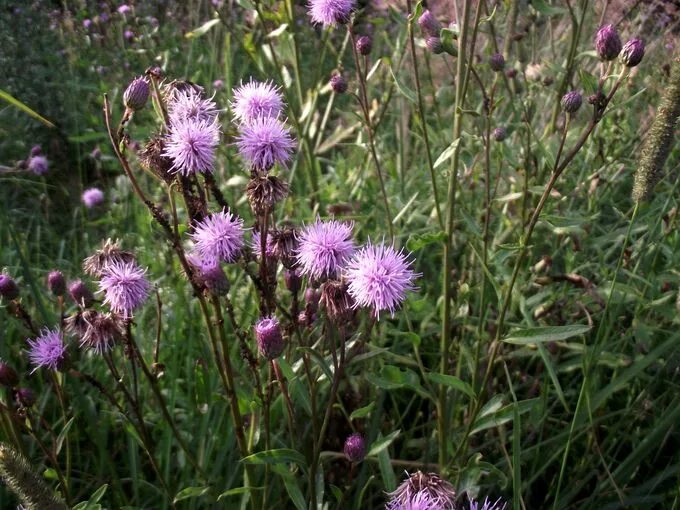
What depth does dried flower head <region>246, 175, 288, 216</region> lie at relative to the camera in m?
1.25

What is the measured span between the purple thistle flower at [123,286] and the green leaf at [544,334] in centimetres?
80

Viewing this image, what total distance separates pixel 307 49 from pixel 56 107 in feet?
7.09

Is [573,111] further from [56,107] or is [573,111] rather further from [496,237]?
[56,107]

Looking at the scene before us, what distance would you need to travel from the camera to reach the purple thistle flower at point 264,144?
4.28 feet

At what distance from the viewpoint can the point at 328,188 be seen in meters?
2.88

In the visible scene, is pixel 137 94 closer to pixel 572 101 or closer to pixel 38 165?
pixel 572 101

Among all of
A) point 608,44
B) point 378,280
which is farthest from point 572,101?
point 378,280

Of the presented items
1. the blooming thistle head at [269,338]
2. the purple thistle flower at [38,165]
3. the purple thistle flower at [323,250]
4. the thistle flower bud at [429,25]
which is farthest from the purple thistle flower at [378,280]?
the purple thistle flower at [38,165]

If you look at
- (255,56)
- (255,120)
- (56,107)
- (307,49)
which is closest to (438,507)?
(255,120)

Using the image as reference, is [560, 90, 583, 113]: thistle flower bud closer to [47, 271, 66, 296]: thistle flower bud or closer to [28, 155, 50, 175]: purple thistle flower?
[47, 271, 66, 296]: thistle flower bud

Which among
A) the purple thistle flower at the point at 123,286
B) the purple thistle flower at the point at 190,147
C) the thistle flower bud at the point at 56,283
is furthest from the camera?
the thistle flower bud at the point at 56,283

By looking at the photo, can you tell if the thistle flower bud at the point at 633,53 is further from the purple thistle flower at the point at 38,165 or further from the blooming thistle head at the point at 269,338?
the purple thistle flower at the point at 38,165

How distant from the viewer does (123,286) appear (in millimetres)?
1335

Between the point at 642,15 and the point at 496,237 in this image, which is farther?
the point at 642,15
